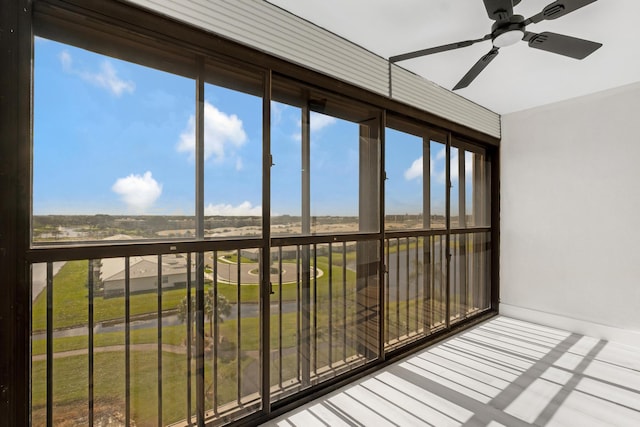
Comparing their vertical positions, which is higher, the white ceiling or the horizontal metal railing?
the white ceiling

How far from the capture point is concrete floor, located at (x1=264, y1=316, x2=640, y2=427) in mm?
2135

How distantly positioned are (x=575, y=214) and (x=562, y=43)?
8.43ft

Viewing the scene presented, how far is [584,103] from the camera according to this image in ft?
11.9

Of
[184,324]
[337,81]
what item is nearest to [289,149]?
[337,81]

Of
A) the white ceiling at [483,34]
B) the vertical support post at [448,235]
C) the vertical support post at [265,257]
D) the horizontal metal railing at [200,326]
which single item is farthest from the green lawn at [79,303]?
the vertical support post at [448,235]

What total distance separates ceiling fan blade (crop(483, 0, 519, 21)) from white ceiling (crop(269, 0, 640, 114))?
12.6 inches

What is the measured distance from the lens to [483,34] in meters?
2.37

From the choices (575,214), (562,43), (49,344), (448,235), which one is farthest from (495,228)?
(49,344)

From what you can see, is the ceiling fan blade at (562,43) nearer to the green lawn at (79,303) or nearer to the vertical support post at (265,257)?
the vertical support post at (265,257)

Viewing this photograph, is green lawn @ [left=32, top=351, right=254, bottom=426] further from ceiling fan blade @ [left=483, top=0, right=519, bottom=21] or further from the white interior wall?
the white interior wall

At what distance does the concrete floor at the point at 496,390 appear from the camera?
2.13m

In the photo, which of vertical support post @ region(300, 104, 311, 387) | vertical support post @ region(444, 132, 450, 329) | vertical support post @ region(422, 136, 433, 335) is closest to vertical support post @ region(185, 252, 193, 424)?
vertical support post @ region(300, 104, 311, 387)

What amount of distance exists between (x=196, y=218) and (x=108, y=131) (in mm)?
636

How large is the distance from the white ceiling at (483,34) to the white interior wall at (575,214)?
46cm
